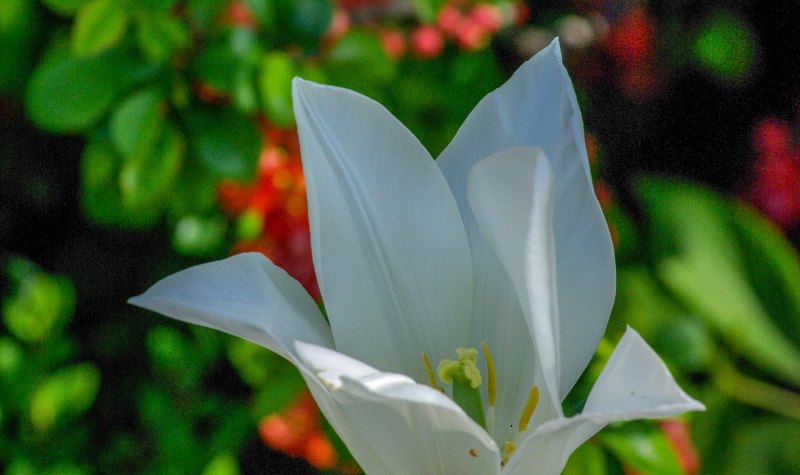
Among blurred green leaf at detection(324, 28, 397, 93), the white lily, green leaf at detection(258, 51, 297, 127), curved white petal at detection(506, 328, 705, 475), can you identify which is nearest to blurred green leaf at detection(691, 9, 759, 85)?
blurred green leaf at detection(324, 28, 397, 93)

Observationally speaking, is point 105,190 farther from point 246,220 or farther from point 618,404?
point 618,404

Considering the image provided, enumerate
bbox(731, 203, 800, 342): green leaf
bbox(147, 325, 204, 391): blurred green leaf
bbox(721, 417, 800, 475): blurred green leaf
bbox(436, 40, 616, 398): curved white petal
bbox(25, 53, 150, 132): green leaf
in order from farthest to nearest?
bbox(731, 203, 800, 342): green leaf, bbox(721, 417, 800, 475): blurred green leaf, bbox(147, 325, 204, 391): blurred green leaf, bbox(25, 53, 150, 132): green leaf, bbox(436, 40, 616, 398): curved white petal

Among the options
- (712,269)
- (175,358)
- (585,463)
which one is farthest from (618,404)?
(712,269)

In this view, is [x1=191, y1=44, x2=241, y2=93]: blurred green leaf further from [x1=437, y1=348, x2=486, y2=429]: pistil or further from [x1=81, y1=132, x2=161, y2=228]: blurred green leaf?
[x1=437, y1=348, x2=486, y2=429]: pistil

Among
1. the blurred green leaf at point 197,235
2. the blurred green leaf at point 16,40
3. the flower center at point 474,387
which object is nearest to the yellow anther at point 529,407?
the flower center at point 474,387

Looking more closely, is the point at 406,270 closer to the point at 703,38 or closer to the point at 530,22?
the point at 530,22

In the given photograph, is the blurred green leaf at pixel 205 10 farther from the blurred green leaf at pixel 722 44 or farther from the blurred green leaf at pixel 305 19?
the blurred green leaf at pixel 722 44
